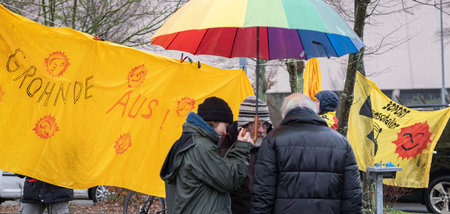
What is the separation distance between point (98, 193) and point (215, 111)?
334 inches

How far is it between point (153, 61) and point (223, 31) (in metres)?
1.00

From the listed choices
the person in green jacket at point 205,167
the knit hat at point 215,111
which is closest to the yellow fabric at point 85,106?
the person in green jacket at point 205,167

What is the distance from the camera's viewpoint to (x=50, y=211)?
19.9 feet

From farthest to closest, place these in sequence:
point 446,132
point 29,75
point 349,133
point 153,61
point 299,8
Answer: point 446,132 < point 349,133 < point 153,61 < point 29,75 < point 299,8

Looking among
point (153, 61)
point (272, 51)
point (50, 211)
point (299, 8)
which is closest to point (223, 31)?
point (272, 51)

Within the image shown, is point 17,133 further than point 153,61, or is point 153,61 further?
point 153,61

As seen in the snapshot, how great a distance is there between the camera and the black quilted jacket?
3.71 m

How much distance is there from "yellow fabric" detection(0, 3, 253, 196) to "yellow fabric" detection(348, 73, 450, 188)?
360cm

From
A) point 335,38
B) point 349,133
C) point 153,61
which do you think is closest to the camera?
point 335,38

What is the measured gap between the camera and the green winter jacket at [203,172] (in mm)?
3742

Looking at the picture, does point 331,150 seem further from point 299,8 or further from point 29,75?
point 29,75

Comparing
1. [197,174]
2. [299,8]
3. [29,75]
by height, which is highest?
[299,8]

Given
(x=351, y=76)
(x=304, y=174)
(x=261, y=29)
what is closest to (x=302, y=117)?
(x=304, y=174)

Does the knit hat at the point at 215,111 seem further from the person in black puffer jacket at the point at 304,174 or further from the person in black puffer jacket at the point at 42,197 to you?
the person in black puffer jacket at the point at 42,197
